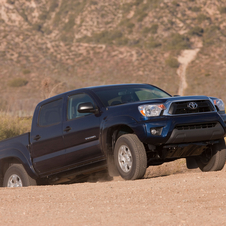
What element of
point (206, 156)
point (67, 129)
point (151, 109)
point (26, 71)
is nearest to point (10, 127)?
point (67, 129)

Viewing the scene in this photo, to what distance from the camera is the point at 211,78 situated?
150 feet

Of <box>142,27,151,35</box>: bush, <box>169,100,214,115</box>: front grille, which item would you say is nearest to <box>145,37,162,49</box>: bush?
<box>142,27,151,35</box>: bush

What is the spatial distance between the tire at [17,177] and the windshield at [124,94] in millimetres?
2170

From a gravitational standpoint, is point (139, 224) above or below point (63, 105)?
below

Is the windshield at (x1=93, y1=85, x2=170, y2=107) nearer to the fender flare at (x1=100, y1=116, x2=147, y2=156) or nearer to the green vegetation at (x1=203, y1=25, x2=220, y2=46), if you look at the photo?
the fender flare at (x1=100, y1=116, x2=147, y2=156)

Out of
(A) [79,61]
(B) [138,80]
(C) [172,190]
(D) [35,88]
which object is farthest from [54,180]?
(A) [79,61]

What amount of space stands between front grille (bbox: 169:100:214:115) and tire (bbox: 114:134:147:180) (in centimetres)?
73

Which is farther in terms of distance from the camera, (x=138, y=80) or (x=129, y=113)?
(x=138, y=80)

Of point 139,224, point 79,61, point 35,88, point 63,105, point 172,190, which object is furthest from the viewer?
point 79,61

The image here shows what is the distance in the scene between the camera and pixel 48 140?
777 centimetres

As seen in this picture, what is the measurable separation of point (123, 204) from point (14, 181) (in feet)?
12.8

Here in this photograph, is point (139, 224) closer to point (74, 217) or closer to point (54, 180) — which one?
point (74, 217)

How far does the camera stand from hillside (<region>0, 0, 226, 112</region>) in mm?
44750

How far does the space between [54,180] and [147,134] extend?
2.43 metres
